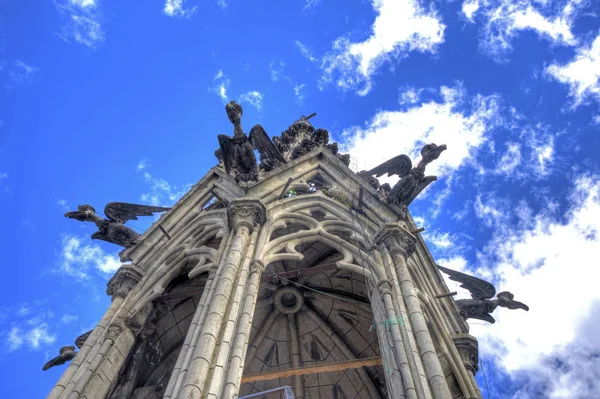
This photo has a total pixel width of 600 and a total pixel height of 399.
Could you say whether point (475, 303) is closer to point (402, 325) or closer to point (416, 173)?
point (416, 173)

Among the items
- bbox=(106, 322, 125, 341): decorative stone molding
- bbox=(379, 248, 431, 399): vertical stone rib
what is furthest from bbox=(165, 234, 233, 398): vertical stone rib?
bbox=(379, 248, 431, 399): vertical stone rib

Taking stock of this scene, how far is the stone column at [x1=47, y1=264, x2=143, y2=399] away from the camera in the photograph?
818 centimetres

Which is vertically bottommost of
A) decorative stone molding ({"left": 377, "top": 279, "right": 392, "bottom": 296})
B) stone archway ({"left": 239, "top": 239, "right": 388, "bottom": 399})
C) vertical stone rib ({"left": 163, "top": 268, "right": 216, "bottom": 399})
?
vertical stone rib ({"left": 163, "top": 268, "right": 216, "bottom": 399})

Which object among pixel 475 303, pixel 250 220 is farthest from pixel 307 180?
pixel 475 303

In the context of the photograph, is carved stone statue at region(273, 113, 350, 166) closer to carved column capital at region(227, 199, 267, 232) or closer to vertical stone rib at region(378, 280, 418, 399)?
carved column capital at region(227, 199, 267, 232)

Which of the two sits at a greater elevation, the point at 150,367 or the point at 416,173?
the point at 416,173

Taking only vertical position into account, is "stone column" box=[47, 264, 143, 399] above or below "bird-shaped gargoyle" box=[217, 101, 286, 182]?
below

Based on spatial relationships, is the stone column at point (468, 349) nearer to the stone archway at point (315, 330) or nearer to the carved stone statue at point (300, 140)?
the stone archway at point (315, 330)

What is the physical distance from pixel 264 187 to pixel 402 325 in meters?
5.25

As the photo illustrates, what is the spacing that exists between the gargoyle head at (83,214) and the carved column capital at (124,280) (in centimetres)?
257

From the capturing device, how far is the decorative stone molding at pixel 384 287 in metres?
8.73

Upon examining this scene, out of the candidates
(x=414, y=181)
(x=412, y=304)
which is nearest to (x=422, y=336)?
(x=412, y=304)

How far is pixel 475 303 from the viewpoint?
40.9 feet

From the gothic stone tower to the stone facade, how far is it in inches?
1.1
